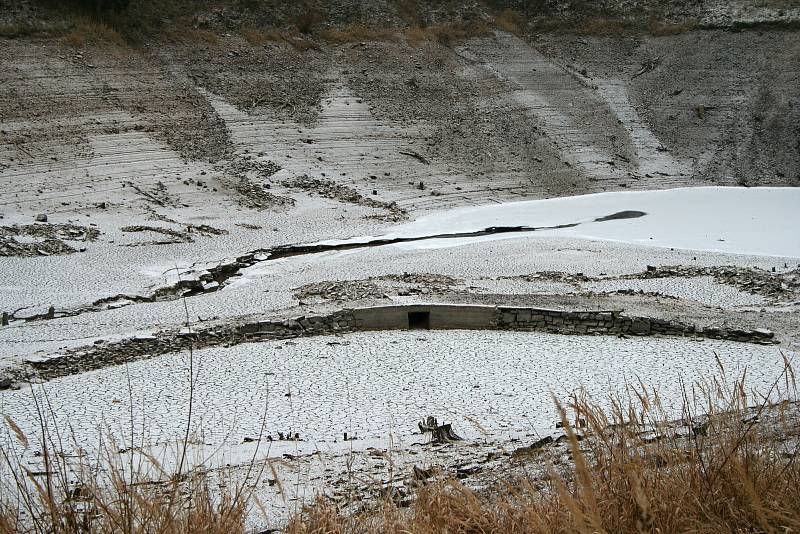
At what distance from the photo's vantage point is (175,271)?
577 inches

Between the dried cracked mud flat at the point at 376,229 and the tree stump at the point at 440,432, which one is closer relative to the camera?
the tree stump at the point at 440,432

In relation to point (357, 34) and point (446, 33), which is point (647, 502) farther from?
point (446, 33)

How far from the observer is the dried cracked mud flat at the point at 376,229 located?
8758 mm

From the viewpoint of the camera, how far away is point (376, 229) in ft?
61.1

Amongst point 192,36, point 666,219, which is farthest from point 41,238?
point 666,219

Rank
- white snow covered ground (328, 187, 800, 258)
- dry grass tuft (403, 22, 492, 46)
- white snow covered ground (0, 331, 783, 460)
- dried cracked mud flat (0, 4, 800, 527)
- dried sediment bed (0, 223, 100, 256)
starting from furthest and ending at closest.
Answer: dry grass tuft (403, 22, 492, 46), white snow covered ground (328, 187, 800, 258), dried sediment bed (0, 223, 100, 256), dried cracked mud flat (0, 4, 800, 527), white snow covered ground (0, 331, 783, 460)

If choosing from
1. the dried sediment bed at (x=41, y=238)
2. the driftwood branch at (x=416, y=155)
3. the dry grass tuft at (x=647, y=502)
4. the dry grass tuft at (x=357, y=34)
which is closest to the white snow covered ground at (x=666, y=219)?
the driftwood branch at (x=416, y=155)

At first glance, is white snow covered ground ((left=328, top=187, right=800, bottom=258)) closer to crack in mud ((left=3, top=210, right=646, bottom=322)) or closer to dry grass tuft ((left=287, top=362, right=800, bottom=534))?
crack in mud ((left=3, top=210, right=646, bottom=322))

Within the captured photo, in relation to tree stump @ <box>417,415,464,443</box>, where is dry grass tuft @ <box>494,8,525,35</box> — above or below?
above

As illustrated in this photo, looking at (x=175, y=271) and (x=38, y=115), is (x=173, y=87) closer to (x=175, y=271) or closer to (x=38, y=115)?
(x=38, y=115)

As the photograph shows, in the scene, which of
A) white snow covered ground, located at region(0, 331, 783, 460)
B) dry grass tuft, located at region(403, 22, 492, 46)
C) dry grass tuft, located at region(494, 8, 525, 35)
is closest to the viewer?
white snow covered ground, located at region(0, 331, 783, 460)

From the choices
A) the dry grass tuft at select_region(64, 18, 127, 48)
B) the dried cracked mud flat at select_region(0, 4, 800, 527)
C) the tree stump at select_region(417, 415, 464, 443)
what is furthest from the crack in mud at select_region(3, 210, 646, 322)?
the dry grass tuft at select_region(64, 18, 127, 48)

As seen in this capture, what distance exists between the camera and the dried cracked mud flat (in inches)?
345

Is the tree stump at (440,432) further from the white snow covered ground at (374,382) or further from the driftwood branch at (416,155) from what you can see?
the driftwood branch at (416,155)
